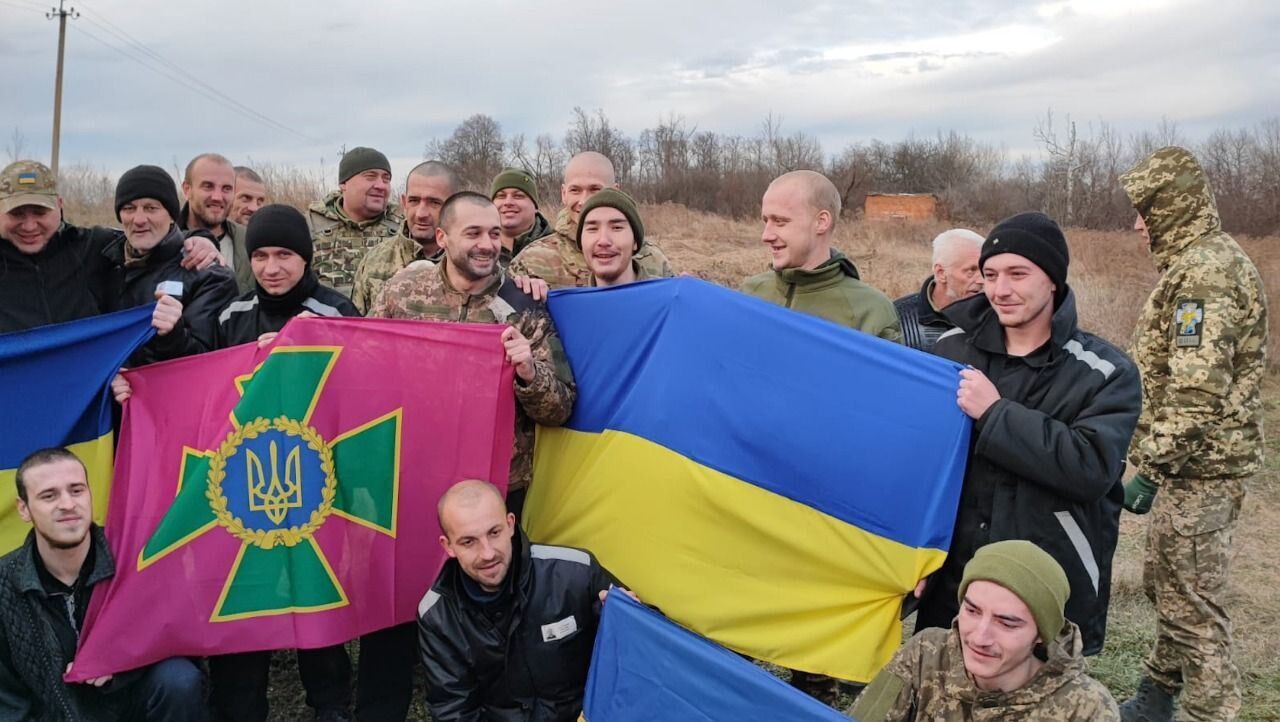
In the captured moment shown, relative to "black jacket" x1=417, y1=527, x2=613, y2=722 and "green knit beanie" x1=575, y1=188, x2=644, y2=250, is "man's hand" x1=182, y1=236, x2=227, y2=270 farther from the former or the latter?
"black jacket" x1=417, y1=527, x2=613, y2=722

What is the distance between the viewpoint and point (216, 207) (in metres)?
6.64

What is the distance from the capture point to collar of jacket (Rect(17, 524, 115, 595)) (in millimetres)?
4082

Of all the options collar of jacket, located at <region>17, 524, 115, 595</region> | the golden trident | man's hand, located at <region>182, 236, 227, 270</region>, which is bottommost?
collar of jacket, located at <region>17, 524, 115, 595</region>

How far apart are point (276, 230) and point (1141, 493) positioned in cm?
474

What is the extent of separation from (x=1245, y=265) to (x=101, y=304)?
598cm

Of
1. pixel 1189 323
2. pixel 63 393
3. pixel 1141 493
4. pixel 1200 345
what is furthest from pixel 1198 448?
pixel 63 393

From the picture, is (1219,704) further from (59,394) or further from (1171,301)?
(59,394)

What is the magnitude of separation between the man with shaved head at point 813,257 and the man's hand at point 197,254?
2917 mm

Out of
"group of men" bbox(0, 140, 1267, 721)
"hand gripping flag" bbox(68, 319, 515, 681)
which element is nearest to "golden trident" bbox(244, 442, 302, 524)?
"hand gripping flag" bbox(68, 319, 515, 681)

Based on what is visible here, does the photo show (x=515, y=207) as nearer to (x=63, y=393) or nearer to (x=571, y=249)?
(x=571, y=249)

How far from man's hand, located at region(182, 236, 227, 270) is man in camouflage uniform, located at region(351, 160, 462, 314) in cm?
127

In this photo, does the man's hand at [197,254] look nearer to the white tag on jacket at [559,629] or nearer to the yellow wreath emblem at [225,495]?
the yellow wreath emblem at [225,495]

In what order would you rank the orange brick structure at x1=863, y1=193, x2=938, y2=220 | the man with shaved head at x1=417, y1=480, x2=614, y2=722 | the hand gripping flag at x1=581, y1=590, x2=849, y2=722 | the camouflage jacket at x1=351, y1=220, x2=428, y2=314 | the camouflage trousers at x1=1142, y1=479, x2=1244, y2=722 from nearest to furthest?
1. the hand gripping flag at x1=581, y1=590, x2=849, y2=722
2. the man with shaved head at x1=417, y1=480, x2=614, y2=722
3. the camouflage trousers at x1=1142, y1=479, x2=1244, y2=722
4. the camouflage jacket at x1=351, y1=220, x2=428, y2=314
5. the orange brick structure at x1=863, y1=193, x2=938, y2=220

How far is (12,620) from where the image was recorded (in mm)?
4090
